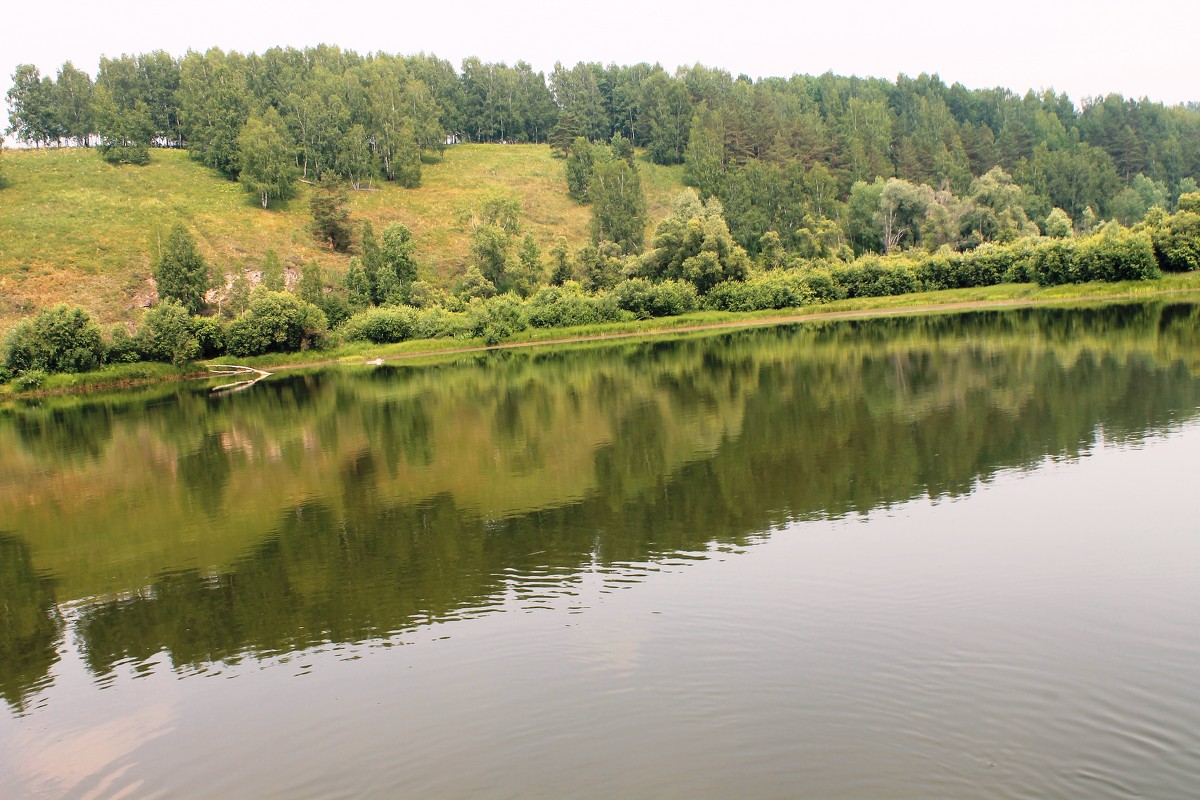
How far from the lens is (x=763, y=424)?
1195 inches

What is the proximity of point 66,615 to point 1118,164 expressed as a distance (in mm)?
190763

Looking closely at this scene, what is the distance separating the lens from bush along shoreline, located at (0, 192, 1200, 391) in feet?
249

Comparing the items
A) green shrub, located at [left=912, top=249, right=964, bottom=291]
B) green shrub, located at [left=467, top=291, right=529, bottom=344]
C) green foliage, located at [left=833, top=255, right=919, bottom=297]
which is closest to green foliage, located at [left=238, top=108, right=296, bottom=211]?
green shrub, located at [left=467, top=291, right=529, bottom=344]

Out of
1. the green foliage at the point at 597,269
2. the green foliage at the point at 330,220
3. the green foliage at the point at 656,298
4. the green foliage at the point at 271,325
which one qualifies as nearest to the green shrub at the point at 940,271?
the green foliage at the point at 656,298

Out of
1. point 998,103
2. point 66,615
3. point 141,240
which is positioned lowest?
point 66,615

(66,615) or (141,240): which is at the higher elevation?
(141,240)

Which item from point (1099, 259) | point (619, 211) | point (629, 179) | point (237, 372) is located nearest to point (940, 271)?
point (1099, 259)

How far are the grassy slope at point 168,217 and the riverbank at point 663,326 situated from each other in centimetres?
1614

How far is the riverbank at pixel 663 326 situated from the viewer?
74.2 metres

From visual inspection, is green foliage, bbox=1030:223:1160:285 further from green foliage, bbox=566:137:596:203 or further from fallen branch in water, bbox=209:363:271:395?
green foliage, bbox=566:137:596:203

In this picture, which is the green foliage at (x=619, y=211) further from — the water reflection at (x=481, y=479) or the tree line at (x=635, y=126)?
the water reflection at (x=481, y=479)

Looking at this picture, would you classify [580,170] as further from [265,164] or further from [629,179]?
[265,164]

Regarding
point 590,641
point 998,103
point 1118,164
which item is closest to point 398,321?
point 590,641

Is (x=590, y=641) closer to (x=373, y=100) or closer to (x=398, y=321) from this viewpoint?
(x=398, y=321)
